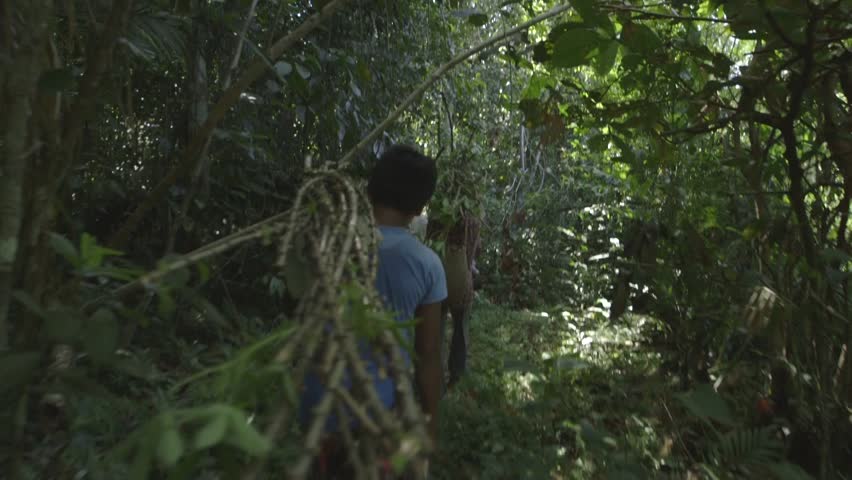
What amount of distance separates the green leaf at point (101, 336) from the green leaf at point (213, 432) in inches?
12.6

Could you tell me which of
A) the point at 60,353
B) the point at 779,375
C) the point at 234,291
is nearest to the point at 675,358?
the point at 779,375

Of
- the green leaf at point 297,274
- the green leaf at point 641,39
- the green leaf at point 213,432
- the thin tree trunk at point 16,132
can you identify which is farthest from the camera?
the green leaf at point 641,39

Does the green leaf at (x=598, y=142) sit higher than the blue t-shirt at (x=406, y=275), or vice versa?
the green leaf at (x=598, y=142)

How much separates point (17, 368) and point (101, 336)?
5.9 inches

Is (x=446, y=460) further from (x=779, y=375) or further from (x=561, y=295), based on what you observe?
(x=561, y=295)

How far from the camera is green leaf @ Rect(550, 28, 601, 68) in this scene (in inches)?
72.4

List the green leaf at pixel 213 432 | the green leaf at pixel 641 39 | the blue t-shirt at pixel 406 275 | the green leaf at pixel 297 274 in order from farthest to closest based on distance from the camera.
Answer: the green leaf at pixel 641 39, the blue t-shirt at pixel 406 275, the green leaf at pixel 297 274, the green leaf at pixel 213 432

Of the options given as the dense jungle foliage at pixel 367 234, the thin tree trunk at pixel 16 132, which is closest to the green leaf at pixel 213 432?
the dense jungle foliage at pixel 367 234

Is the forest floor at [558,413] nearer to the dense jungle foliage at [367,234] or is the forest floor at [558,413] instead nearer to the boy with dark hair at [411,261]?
the dense jungle foliage at [367,234]

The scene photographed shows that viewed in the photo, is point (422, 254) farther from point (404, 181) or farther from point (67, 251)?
point (67, 251)

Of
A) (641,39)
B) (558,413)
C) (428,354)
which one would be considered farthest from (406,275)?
(558,413)

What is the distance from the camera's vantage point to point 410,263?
59.8 inches

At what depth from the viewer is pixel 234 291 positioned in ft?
14.8

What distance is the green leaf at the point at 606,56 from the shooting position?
194 centimetres
